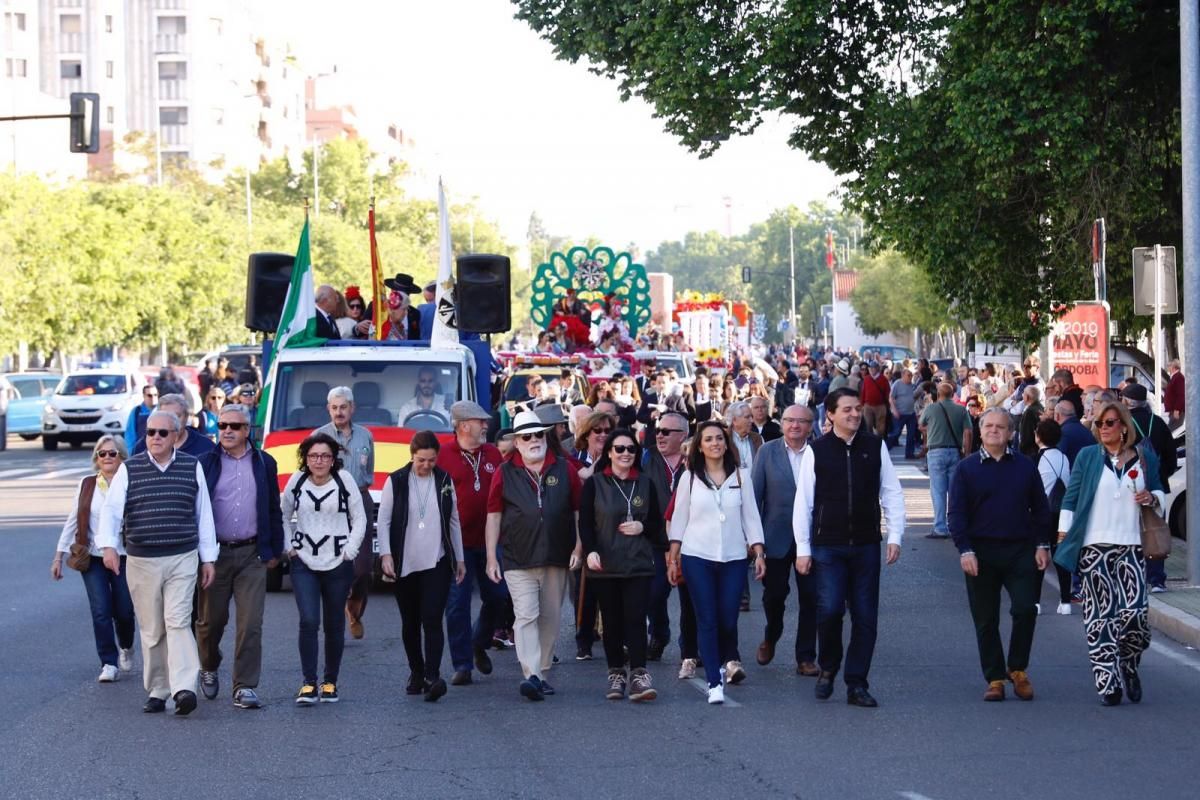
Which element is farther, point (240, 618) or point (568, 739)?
point (240, 618)

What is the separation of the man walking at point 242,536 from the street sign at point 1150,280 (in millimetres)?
9150

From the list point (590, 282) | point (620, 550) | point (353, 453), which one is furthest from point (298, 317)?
point (590, 282)

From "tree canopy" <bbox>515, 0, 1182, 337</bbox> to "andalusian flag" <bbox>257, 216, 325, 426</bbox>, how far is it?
733 centimetres

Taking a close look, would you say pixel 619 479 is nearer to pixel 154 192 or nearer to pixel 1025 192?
pixel 1025 192

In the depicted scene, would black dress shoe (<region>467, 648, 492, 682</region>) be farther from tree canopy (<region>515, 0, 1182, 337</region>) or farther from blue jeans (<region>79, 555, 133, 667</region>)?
tree canopy (<region>515, 0, 1182, 337</region>)

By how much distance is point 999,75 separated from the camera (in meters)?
20.8

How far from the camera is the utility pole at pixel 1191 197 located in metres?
15.5

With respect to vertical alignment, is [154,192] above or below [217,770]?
above

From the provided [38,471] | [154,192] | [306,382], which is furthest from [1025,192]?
[154,192]

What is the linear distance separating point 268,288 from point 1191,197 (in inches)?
339

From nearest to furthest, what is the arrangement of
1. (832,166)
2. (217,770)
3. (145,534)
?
(217,770) → (145,534) → (832,166)

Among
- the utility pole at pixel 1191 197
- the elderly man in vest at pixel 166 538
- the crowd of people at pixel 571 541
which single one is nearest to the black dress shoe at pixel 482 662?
the crowd of people at pixel 571 541

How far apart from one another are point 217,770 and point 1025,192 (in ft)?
56.2

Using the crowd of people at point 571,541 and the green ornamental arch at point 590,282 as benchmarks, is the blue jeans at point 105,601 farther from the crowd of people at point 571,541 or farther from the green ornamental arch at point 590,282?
the green ornamental arch at point 590,282
